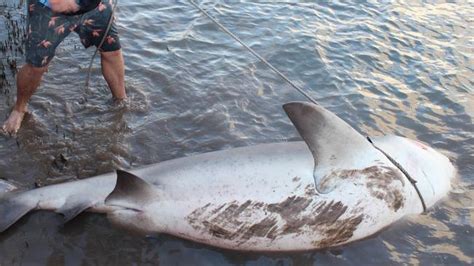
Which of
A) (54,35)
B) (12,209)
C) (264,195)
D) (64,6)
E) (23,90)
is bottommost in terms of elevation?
(12,209)

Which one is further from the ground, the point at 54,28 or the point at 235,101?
the point at 54,28

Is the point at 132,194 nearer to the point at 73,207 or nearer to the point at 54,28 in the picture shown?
the point at 73,207

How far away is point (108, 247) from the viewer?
152 inches

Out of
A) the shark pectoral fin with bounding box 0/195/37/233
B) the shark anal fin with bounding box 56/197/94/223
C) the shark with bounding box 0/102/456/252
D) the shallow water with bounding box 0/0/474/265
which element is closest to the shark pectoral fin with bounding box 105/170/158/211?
the shark with bounding box 0/102/456/252

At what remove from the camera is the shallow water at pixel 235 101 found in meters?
3.91

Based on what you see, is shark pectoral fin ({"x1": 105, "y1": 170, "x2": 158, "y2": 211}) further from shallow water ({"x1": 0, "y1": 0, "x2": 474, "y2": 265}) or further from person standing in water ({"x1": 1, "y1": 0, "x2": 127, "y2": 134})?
person standing in water ({"x1": 1, "y1": 0, "x2": 127, "y2": 134})

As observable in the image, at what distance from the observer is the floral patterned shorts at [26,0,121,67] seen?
14.4 ft

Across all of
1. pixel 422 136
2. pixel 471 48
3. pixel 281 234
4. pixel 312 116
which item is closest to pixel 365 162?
pixel 312 116

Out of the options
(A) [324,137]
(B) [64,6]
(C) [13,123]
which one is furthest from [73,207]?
(A) [324,137]

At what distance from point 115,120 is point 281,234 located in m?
2.42

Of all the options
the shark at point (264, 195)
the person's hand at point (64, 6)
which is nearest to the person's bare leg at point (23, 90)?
the person's hand at point (64, 6)

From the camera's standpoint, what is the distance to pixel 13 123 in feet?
16.0

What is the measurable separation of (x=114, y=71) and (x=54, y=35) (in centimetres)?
92

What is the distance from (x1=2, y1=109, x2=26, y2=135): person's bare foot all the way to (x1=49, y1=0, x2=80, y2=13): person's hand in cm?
117
